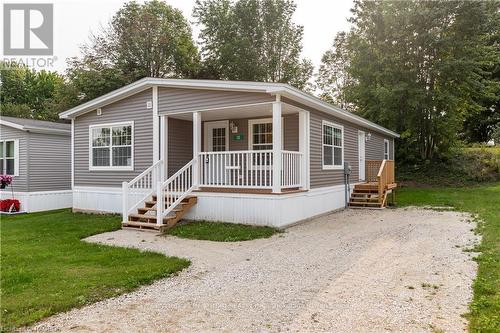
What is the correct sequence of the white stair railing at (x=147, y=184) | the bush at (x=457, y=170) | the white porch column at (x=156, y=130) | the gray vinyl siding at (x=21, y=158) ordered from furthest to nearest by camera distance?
the bush at (x=457, y=170), the gray vinyl siding at (x=21, y=158), the white porch column at (x=156, y=130), the white stair railing at (x=147, y=184)

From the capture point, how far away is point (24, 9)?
10438 millimetres

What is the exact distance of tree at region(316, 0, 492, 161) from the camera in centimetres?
1878

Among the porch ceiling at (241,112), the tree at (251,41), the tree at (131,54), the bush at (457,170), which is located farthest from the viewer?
the tree at (251,41)

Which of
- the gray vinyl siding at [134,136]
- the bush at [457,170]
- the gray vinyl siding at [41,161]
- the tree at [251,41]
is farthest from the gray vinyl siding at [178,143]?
the tree at [251,41]

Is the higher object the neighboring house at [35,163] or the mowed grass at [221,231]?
the neighboring house at [35,163]

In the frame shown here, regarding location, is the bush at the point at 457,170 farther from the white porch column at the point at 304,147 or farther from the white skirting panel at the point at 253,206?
the white porch column at the point at 304,147

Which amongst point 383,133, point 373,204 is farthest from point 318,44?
point 373,204

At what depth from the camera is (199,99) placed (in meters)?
9.68

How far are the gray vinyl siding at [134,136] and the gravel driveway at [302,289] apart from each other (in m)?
3.34

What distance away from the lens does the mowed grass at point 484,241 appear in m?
3.58

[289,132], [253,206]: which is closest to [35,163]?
[253,206]

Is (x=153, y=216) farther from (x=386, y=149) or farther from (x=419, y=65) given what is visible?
(x=419, y=65)

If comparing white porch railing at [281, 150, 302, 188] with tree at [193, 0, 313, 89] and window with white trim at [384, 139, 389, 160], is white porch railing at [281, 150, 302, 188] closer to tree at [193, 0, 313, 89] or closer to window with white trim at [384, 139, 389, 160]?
window with white trim at [384, 139, 389, 160]

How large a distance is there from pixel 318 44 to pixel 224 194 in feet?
83.1
